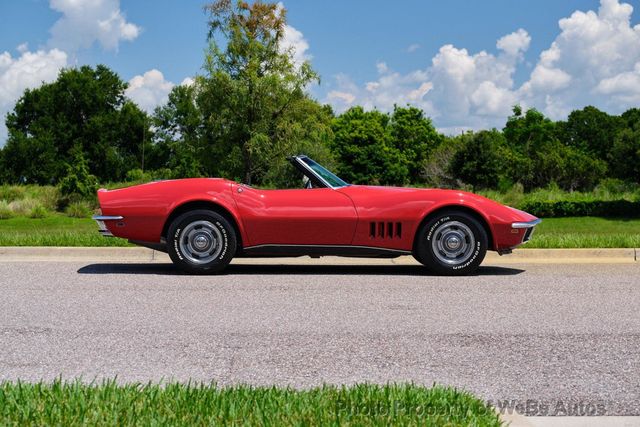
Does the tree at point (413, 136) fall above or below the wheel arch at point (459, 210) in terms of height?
above

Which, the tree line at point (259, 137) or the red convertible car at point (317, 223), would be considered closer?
the red convertible car at point (317, 223)

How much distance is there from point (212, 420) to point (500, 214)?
6487mm

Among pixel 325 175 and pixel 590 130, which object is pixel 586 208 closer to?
pixel 325 175

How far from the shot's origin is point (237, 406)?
3557 mm

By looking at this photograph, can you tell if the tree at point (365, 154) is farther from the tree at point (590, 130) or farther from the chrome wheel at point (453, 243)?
the chrome wheel at point (453, 243)

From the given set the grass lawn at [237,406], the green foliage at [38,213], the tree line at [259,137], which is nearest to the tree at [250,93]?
the tree line at [259,137]

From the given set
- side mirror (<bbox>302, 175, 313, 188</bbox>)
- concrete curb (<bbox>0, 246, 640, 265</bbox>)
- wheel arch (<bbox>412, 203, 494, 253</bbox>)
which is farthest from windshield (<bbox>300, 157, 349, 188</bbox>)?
concrete curb (<bbox>0, 246, 640, 265</bbox>)

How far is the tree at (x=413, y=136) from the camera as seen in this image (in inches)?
3007

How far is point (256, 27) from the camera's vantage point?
3659 cm

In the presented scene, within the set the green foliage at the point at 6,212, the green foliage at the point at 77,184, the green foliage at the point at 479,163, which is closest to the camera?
the green foliage at the point at 6,212

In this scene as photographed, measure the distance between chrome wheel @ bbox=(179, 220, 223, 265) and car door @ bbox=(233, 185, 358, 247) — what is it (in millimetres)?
381

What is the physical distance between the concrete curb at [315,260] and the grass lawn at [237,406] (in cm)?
715

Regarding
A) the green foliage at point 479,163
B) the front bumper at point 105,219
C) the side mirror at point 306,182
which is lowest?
the front bumper at point 105,219

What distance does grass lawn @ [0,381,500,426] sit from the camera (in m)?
3.37
